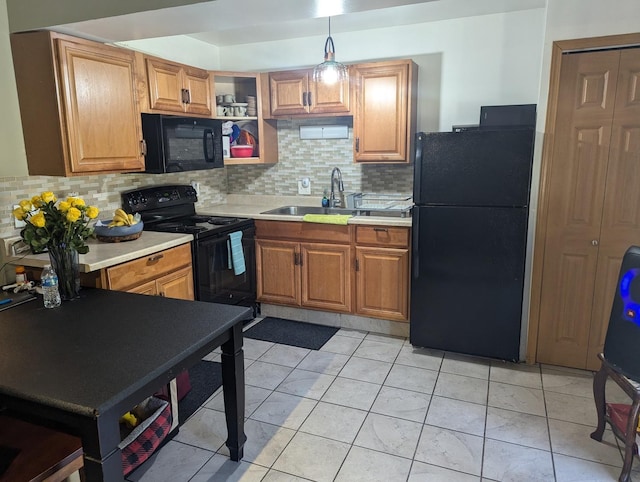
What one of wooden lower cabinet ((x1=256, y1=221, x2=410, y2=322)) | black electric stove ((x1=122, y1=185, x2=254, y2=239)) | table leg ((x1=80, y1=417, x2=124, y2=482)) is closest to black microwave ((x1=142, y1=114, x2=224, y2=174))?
black electric stove ((x1=122, y1=185, x2=254, y2=239))

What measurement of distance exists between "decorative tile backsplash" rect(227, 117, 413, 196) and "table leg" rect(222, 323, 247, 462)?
7.35 ft

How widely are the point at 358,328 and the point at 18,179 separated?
8.17 ft

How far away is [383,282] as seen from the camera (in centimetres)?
339

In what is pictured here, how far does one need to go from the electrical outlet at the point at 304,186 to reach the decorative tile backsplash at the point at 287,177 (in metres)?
0.03

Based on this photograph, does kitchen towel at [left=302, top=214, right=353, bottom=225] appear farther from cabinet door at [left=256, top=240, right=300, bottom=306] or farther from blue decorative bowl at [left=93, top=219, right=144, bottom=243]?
blue decorative bowl at [left=93, top=219, right=144, bottom=243]

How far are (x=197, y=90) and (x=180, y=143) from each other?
20.3 inches

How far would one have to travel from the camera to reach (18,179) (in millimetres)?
2547

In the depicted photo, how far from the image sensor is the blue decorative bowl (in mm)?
2717

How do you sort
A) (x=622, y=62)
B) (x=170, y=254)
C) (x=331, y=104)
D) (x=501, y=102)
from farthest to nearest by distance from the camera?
(x=331, y=104)
(x=501, y=102)
(x=170, y=254)
(x=622, y=62)

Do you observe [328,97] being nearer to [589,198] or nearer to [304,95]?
[304,95]

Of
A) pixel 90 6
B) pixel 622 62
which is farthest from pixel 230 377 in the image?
pixel 622 62

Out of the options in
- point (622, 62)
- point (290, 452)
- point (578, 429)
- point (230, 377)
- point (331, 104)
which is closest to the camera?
point (230, 377)

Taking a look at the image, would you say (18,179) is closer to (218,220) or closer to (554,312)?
(218,220)

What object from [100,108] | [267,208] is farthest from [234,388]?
[267,208]
